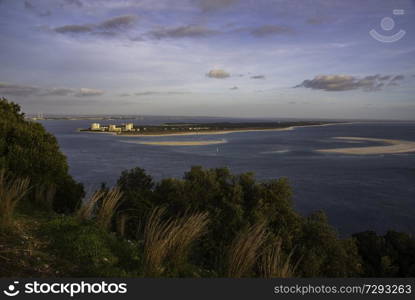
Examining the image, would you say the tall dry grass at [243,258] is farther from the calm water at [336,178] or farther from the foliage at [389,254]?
the calm water at [336,178]

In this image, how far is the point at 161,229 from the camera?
413 cm

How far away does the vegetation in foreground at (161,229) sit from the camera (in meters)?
3.94

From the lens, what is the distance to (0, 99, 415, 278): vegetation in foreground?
3.94 metres

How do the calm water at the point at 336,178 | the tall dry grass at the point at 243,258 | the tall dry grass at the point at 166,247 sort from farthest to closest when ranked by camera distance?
the calm water at the point at 336,178, the tall dry grass at the point at 166,247, the tall dry grass at the point at 243,258

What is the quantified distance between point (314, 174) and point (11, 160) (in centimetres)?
3302

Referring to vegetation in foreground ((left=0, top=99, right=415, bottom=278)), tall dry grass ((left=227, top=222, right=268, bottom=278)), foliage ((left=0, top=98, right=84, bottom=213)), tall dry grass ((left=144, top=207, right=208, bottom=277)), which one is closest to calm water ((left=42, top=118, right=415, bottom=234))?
vegetation in foreground ((left=0, top=99, right=415, bottom=278))

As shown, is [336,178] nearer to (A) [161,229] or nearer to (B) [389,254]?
(B) [389,254]

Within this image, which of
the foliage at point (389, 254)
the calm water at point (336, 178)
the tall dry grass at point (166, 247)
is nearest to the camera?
the tall dry grass at point (166, 247)

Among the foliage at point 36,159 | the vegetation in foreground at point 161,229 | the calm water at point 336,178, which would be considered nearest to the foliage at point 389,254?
the vegetation in foreground at point 161,229

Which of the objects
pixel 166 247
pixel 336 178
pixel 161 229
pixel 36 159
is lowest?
pixel 336 178

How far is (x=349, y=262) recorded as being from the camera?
1058 cm

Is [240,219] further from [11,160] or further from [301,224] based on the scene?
[11,160]

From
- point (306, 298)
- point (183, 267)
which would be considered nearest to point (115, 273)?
point (183, 267)

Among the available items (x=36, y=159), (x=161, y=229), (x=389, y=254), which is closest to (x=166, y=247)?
(x=161, y=229)
